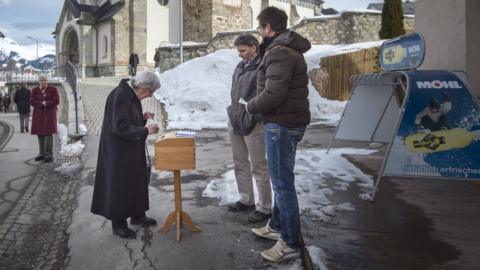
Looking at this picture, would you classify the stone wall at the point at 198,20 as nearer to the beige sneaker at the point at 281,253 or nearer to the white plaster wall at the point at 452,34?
the white plaster wall at the point at 452,34

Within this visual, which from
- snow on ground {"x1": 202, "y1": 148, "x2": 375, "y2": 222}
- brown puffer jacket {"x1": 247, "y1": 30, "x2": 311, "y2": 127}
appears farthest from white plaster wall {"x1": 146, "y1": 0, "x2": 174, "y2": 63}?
brown puffer jacket {"x1": 247, "y1": 30, "x2": 311, "y2": 127}

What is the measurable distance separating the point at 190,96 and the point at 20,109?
19.6 ft

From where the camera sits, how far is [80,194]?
6.39 m

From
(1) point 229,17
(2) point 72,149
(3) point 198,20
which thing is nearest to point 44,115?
(2) point 72,149

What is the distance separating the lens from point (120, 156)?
4359 mm

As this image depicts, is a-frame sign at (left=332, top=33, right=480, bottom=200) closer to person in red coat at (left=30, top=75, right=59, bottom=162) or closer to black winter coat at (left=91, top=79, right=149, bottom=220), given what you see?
black winter coat at (left=91, top=79, right=149, bottom=220)

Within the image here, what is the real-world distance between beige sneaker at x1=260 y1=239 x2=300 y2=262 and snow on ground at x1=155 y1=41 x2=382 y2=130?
8843mm

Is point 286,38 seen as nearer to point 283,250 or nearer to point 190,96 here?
point 283,250

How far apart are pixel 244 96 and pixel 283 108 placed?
3.54 feet

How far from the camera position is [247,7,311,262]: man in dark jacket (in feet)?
11.7

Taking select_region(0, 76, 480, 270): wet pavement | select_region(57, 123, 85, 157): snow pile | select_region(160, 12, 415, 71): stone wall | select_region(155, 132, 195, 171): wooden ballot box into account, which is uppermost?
select_region(160, 12, 415, 71): stone wall

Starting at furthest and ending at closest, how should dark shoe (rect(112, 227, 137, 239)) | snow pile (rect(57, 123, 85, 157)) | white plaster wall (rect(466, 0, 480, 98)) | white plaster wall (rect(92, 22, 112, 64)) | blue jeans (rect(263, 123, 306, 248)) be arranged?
white plaster wall (rect(92, 22, 112, 64))
snow pile (rect(57, 123, 85, 157))
white plaster wall (rect(466, 0, 480, 98))
dark shoe (rect(112, 227, 137, 239))
blue jeans (rect(263, 123, 306, 248))

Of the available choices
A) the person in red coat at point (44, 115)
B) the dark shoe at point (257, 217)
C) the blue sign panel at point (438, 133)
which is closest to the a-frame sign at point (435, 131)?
the blue sign panel at point (438, 133)

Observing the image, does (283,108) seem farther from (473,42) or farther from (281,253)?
(473,42)
